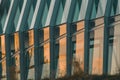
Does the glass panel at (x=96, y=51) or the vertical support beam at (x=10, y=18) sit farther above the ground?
the vertical support beam at (x=10, y=18)

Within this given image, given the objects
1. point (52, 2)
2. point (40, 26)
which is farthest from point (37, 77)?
point (52, 2)

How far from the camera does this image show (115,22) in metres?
19.4

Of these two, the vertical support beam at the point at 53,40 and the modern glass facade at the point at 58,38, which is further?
the vertical support beam at the point at 53,40

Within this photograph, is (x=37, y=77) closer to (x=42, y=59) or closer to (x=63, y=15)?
(x=42, y=59)

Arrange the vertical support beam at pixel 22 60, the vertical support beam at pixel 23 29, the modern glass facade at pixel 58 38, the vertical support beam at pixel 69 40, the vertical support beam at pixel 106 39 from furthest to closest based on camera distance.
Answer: the vertical support beam at pixel 22 60
the vertical support beam at pixel 23 29
the vertical support beam at pixel 69 40
the modern glass facade at pixel 58 38
the vertical support beam at pixel 106 39

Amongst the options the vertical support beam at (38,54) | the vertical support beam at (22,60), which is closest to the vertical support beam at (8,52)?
the vertical support beam at (22,60)

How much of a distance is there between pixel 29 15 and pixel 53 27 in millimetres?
1553

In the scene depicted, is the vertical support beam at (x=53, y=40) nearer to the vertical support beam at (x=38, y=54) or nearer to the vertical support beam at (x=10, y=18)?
the vertical support beam at (x=38, y=54)

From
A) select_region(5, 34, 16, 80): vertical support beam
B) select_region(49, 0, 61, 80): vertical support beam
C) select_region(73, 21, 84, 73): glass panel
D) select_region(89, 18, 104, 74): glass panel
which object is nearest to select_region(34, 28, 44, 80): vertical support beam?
select_region(49, 0, 61, 80): vertical support beam

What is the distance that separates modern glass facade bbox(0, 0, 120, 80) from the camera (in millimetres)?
19531

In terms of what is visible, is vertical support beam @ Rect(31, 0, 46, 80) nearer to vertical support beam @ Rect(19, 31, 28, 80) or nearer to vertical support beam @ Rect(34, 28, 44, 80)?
vertical support beam @ Rect(34, 28, 44, 80)

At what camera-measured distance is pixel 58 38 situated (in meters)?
20.5

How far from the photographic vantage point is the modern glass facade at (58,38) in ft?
64.1

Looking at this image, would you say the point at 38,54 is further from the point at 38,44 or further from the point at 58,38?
the point at 58,38
